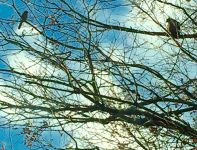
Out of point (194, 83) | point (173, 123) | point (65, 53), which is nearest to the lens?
point (173, 123)

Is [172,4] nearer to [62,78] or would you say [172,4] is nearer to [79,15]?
[79,15]

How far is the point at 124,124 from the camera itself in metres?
5.96

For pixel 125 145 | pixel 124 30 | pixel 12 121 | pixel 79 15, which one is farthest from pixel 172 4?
pixel 12 121

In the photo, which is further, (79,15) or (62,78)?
(79,15)

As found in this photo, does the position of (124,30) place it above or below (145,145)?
above

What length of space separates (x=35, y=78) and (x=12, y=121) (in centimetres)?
→ 75

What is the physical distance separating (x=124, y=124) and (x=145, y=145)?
0.47m

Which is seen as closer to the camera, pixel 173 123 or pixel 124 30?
pixel 173 123

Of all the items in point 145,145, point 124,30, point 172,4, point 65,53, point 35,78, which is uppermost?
point 172,4

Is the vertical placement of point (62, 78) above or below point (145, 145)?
above

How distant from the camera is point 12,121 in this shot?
5.88 meters

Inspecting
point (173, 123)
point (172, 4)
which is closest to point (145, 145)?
point (173, 123)

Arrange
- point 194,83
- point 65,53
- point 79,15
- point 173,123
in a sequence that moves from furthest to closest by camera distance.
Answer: point 79,15 < point 65,53 < point 194,83 < point 173,123

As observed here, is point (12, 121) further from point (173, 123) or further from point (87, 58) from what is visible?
point (173, 123)
